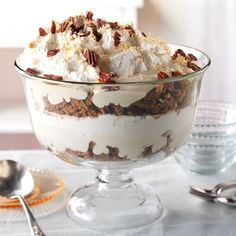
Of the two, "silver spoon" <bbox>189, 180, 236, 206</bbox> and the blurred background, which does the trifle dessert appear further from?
the blurred background

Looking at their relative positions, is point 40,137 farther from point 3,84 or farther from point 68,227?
point 3,84

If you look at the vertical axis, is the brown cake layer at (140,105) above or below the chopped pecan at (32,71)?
below

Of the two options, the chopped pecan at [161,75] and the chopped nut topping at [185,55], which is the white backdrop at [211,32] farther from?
the chopped pecan at [161,75]

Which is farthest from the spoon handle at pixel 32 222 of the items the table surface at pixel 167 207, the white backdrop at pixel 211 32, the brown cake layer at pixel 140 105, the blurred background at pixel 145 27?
the white backdrop at pixel 211 32

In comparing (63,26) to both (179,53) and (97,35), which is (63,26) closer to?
(97,35)

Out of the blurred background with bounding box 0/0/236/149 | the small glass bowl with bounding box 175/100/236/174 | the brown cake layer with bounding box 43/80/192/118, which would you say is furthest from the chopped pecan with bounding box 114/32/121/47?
the blurred background with bounding box 0/0/236/149

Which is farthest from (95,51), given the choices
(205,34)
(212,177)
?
(205,34)
